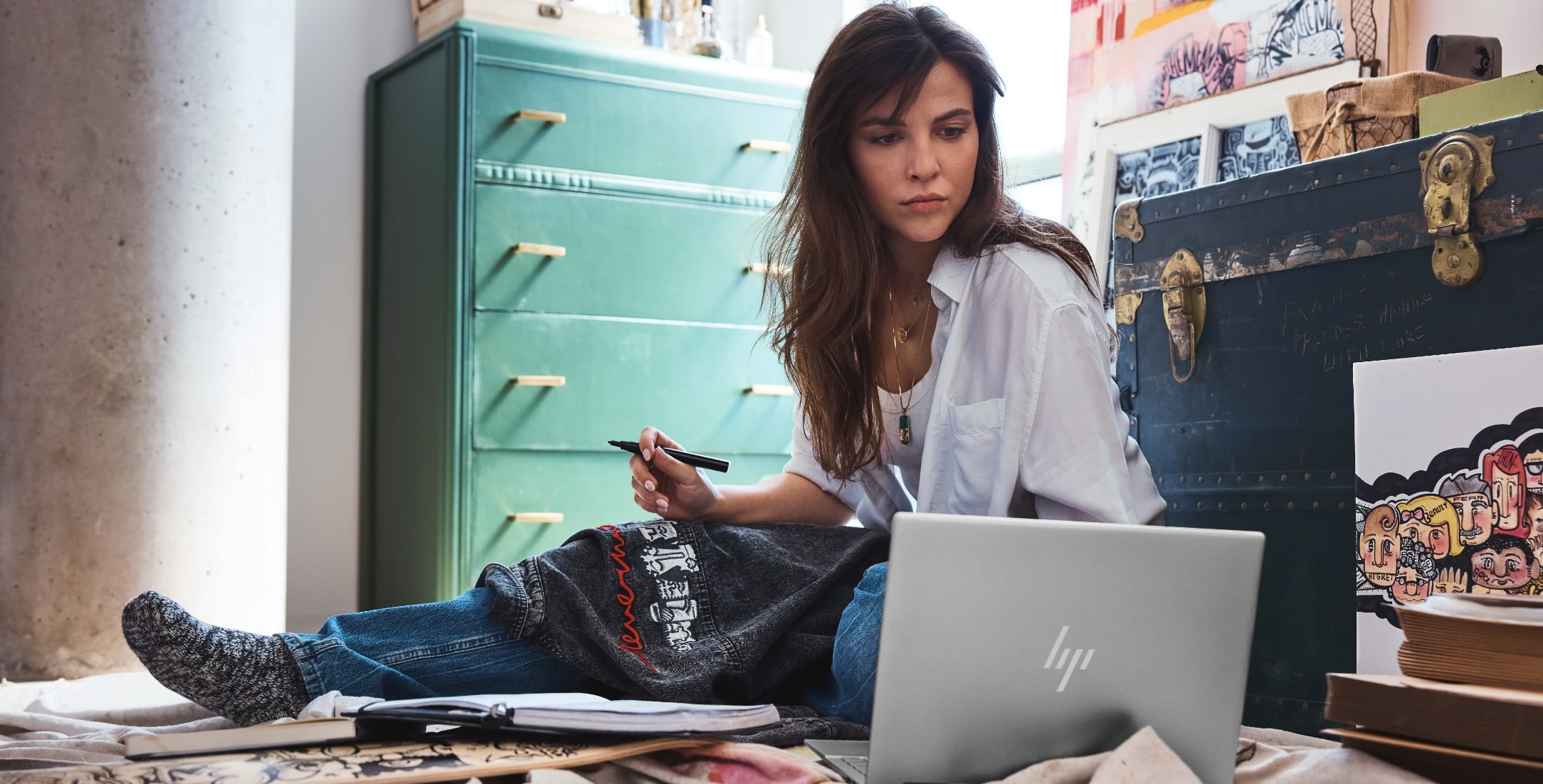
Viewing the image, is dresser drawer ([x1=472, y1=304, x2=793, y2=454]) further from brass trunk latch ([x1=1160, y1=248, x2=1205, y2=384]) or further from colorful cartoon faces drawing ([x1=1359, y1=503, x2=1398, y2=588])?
colorful cartoon faces drawing ([x1=1359, y1=503, x2=1398, y2=588])

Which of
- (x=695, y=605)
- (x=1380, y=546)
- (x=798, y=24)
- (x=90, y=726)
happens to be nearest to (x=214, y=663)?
(x=90, y=726)

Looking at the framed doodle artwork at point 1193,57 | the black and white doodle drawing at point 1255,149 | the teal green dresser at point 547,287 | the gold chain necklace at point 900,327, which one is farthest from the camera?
the teal green dresser at point 547,287

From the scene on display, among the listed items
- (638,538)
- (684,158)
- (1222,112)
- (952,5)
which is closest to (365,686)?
(638,538)

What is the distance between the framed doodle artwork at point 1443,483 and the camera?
4.25 ft

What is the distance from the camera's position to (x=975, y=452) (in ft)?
4.92

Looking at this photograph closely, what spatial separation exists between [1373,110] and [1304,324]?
0.28 m

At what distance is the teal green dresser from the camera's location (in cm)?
284

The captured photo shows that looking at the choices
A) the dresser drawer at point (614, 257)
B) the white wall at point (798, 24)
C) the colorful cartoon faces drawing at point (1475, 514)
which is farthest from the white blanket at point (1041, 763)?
the white wall at point (798, 24)

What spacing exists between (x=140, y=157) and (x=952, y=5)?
203 cm

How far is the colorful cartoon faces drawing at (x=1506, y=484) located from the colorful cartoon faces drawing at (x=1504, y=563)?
0.01 meters

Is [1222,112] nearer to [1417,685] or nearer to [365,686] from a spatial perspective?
[1417,685]

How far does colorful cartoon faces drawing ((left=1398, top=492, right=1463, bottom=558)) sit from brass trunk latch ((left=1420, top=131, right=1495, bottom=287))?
25 cm

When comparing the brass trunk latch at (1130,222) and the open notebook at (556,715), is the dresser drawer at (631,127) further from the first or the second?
the open notebook at (556,715)

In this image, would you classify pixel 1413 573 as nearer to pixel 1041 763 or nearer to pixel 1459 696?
pixel 1459 696
